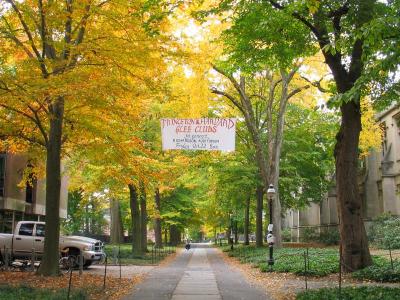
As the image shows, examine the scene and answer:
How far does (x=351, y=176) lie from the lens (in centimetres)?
1520

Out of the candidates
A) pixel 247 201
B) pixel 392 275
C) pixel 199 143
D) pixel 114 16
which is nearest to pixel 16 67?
pixel 114 16

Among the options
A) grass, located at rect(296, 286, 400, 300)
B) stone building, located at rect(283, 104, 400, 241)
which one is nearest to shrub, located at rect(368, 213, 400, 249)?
stone building, located at rect(283, 104, 400, 241)

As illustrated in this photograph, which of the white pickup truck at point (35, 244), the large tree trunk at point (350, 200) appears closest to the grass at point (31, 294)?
the large tree trunk at point (350, 200)

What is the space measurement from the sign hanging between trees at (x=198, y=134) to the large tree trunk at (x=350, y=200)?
12.0 ft

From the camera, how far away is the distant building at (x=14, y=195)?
29.6 metres

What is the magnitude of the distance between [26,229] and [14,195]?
10176 millimetres

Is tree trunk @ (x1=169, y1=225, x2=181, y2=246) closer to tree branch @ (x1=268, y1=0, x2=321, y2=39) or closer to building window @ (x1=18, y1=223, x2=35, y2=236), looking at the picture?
building window @ (x1=18, y1=223, x2=35, y2=236)

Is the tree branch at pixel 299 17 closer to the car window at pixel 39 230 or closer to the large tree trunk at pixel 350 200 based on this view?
the large tree trunk at pixel 350 200

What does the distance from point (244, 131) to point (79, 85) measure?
2045cm

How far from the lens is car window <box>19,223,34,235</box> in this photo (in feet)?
70.5

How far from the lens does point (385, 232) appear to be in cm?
3105

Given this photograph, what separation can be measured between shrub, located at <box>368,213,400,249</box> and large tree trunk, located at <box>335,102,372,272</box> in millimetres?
14061

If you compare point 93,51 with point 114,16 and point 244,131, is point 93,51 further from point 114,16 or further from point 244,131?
point 244,131

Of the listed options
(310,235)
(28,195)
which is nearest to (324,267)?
(28,195)
